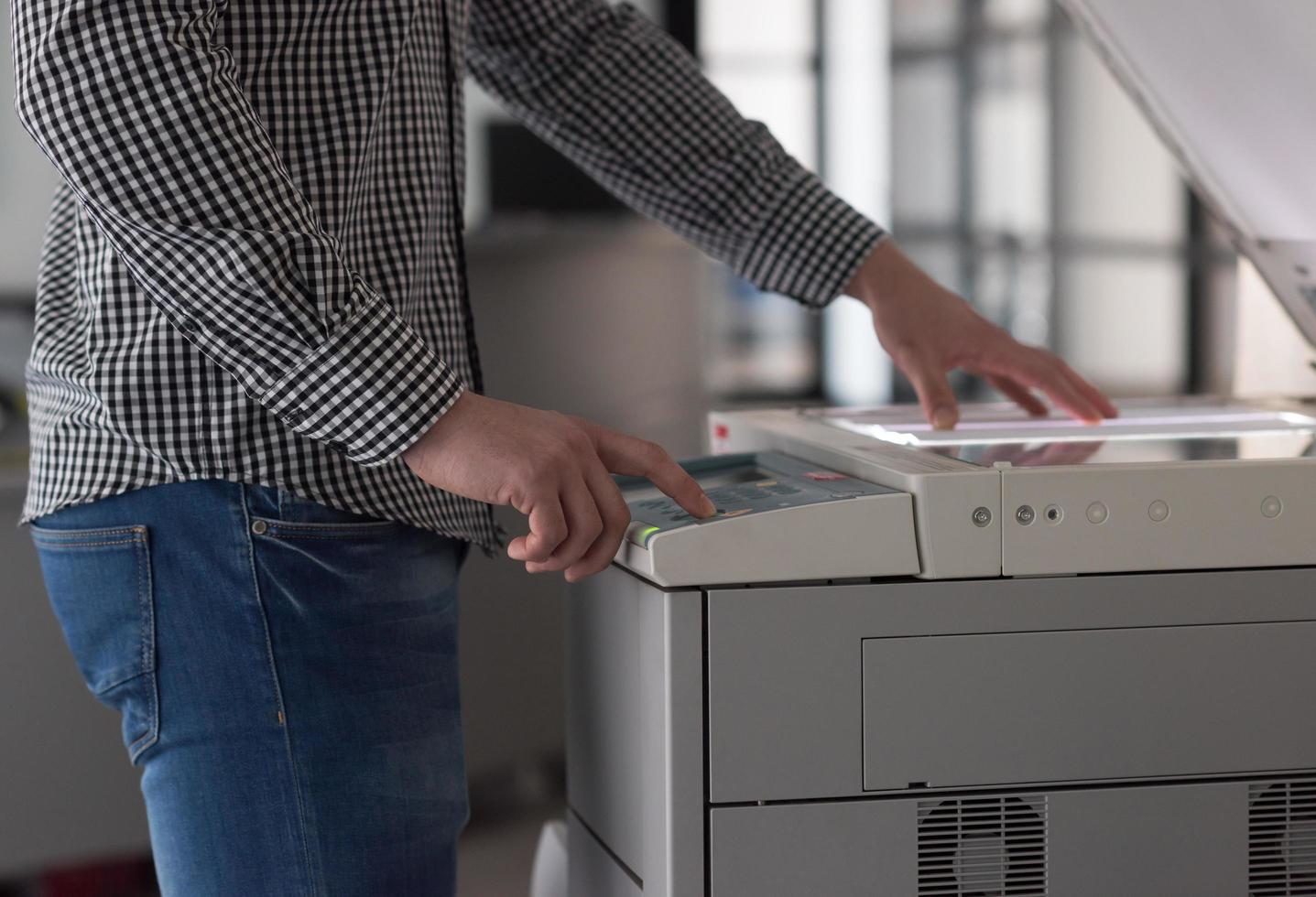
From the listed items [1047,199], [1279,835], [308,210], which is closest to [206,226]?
[308,210]

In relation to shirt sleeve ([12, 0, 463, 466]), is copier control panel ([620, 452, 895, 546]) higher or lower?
lower

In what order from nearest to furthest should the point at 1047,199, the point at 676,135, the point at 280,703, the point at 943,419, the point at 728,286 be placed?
the point at 280,703, the point at 943,419, the point at 676,135, the point at 1047,199, the point at 728,286

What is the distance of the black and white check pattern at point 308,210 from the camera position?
756 mm

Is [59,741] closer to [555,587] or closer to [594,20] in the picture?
[555,587]

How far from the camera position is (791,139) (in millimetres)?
6020

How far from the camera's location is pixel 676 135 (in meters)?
1.14

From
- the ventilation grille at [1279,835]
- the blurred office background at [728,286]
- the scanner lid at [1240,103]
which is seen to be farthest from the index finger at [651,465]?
the blurred office background at [728,286]

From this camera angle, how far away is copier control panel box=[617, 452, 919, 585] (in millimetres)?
757

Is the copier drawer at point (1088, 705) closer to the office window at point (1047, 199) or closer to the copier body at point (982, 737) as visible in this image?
the copier body at point (982, 737)

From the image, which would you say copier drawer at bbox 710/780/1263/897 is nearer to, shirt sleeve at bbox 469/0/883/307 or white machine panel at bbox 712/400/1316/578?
white machine panel at bbox 712/400/1316/578

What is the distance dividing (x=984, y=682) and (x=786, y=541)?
0.46 feet

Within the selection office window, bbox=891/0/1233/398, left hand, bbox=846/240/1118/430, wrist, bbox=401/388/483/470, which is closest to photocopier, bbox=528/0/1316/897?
wrist, bbox=401/388/483/470

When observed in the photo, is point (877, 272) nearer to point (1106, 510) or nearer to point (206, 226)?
point (1106, 510)

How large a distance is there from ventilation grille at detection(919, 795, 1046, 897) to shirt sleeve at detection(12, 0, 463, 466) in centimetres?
37
